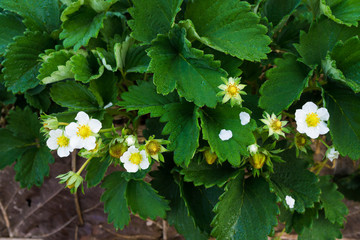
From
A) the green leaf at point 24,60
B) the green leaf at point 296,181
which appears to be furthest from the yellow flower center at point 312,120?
the green leaf at point 24,60

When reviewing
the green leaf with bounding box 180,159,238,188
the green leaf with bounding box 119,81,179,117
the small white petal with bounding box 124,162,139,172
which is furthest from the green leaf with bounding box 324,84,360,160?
the small white petal with bounding box 124,162,139,172

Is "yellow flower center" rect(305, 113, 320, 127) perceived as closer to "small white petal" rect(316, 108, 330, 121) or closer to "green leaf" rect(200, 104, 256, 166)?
"small white petal" rect(316, 108, 330, 121)

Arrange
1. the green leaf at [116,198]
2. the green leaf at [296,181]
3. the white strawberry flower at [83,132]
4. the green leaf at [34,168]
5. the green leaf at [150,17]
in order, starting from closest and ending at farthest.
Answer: the white strawberry flower at [83,132]
the green leaf at [150,17]
the green leaf at [296,181]
the green leaf at [116,198]
the green leaf at [34,168]

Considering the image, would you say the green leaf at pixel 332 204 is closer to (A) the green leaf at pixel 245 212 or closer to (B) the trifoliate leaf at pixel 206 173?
(A) the green leaf at pixel 245 212

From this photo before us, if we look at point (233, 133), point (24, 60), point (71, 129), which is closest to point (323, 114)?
point (233, 133)

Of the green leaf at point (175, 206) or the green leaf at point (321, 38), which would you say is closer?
the green leaf at point (321, 38)

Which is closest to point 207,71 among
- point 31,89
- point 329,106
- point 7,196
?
point 329,106

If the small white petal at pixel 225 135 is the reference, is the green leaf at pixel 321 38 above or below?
above

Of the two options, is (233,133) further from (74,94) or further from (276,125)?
(74,94)
